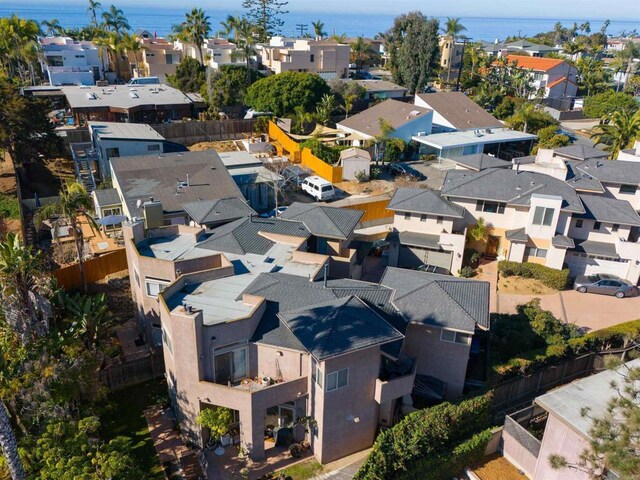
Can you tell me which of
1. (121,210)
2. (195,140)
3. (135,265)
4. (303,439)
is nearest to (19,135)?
(121,210)

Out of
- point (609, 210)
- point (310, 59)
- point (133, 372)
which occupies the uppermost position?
point (310, 59)

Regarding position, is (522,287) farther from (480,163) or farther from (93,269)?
(93,269)

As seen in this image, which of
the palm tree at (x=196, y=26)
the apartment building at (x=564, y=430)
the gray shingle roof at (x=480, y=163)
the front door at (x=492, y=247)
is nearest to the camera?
the apartment building at (x=564, y=430)

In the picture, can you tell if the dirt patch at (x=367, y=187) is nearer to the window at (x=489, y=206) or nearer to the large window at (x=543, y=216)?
the window at (x=489, y=206)

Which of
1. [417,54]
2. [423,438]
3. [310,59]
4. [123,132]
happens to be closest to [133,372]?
[423,438]

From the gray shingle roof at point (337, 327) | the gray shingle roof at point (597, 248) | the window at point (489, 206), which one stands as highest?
the gray shingle roof at point (337, 327)

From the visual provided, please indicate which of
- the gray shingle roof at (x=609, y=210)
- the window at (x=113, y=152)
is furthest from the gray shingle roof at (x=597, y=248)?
the window at (x=113, y=152)

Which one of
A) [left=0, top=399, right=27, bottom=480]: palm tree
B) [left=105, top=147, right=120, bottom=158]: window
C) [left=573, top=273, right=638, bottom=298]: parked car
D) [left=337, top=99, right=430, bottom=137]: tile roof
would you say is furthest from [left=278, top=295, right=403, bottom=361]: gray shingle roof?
[left=337, top=99, right=430, bottom=137]: tile roof
